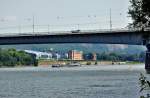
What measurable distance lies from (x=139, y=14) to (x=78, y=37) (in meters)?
108

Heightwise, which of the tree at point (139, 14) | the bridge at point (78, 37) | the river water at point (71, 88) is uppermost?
the bridge at point (78, 37)

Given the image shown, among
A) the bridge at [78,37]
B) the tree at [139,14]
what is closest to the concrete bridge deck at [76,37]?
the bridge at [78,37]

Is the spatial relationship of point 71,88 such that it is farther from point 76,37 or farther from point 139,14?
point 76,37

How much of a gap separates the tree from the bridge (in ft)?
286

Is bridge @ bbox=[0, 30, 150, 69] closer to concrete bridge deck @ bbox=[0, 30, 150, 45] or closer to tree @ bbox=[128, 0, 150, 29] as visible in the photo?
concrete bridge deck @ bbox=[0, 30, 150, 45]

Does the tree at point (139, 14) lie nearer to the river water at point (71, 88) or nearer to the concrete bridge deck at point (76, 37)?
the river water at point (71, 88)

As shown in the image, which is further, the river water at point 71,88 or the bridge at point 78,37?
the bridge at point 78,37

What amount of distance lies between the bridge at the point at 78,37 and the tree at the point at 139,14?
8728cm

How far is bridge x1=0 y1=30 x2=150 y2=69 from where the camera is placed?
415 feet

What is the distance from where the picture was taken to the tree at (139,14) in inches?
1236

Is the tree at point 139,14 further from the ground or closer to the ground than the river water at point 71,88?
further from the ground

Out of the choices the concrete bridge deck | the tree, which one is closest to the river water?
the concrete bridge deck

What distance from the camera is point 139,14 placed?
3195cm

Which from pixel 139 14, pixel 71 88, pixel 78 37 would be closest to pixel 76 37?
pixel 78 37
